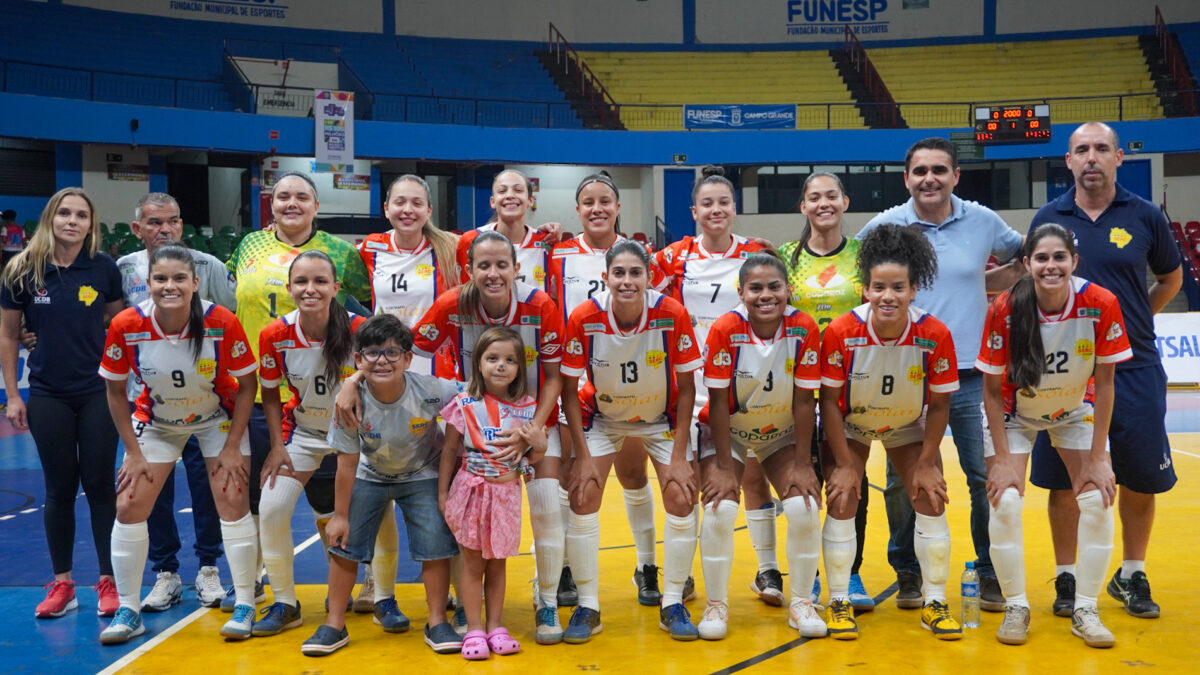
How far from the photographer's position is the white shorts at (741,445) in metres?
Result: 4.82

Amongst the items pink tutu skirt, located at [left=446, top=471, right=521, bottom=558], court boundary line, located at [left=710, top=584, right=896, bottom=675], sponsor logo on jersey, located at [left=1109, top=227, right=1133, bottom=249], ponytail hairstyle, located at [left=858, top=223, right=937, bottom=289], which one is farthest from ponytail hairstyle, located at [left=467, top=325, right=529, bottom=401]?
sponsor logo on jersey, located at [left=1109, top=227, right=1133, bottom=249]

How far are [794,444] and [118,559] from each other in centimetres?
329

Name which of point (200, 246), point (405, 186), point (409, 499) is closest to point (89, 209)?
point (405, 186)

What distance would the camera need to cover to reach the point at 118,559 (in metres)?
4.73

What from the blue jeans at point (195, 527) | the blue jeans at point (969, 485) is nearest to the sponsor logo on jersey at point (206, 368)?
the blue jeans at point (195, 527)

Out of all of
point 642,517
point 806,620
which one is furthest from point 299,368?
point 806,620

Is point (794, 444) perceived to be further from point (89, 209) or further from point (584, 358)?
point (89, 209)

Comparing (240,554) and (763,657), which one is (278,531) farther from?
(763,657)

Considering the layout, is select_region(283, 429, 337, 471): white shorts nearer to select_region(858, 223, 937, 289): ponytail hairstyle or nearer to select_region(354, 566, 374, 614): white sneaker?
select_region(354, 566, 374, 614): white sneaker

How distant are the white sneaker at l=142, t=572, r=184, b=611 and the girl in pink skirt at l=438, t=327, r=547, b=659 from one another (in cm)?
169

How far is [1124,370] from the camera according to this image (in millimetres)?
4789

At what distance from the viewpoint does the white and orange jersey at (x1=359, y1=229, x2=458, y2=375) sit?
5.33 meters

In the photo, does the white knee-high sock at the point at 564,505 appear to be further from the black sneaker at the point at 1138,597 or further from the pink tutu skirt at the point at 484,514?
the black sneaker at the point at 1138,597

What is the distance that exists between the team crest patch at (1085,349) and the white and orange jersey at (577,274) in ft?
6.87
